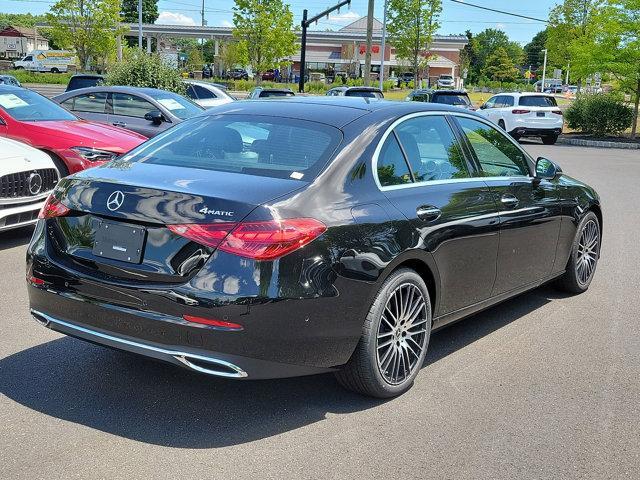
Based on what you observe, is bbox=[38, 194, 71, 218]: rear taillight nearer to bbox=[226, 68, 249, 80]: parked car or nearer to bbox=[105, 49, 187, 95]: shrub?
bbox=[105, 49, 187, 95]: shrub

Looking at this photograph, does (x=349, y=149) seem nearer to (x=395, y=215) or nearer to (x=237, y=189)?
(x=395, y=215)

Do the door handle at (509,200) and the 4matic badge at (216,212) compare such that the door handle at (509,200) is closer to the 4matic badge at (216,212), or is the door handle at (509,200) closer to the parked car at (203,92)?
the 4matic badge at (216,212)

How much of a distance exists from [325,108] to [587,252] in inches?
126

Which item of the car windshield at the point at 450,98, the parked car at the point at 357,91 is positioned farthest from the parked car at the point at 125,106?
the car windshield at the point at 450,98

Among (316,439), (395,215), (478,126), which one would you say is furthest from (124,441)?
(478,126)

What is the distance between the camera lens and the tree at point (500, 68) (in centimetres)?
11619

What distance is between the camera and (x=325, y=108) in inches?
187

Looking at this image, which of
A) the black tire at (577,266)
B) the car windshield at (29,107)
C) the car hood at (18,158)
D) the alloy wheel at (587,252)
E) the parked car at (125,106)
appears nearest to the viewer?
the black tire at (577,266)

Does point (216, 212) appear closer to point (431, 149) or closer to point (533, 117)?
point (431, 149)

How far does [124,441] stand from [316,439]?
91cm

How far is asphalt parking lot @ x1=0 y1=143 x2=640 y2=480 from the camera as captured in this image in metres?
3.54

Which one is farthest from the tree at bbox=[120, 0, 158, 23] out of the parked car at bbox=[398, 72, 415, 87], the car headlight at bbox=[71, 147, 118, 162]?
the car headlight at bbox=[71, 147, 118, 162]

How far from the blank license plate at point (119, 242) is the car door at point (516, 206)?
2446 mm

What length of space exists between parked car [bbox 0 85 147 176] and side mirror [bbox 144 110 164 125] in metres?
2.32
